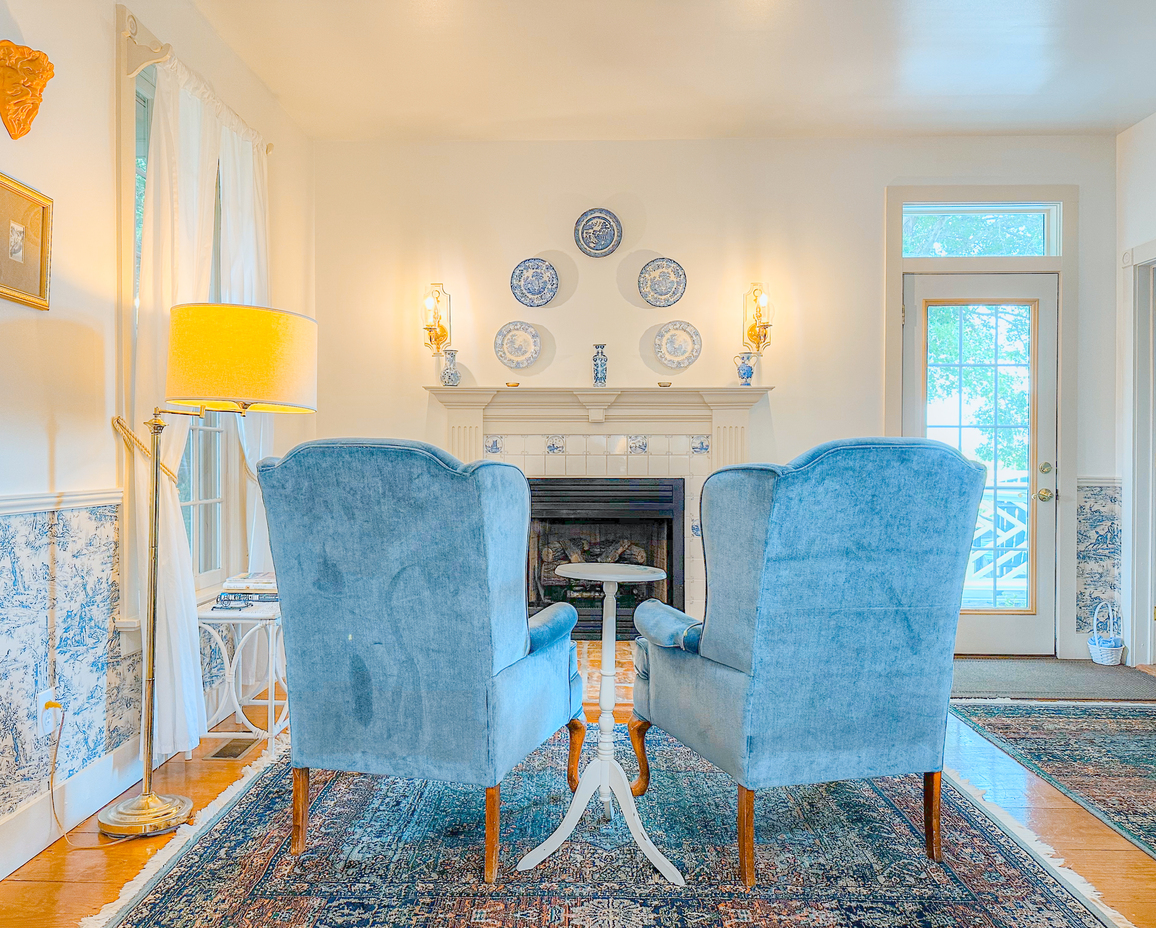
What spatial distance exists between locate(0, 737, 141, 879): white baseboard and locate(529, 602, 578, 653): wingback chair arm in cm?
136

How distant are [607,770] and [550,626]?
1.31 ft

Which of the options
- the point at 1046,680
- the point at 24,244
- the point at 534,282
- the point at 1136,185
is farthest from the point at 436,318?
the point at 1136,185

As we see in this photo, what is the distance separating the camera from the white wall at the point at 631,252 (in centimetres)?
446

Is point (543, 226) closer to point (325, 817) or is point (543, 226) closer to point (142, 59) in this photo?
point (142, 59)

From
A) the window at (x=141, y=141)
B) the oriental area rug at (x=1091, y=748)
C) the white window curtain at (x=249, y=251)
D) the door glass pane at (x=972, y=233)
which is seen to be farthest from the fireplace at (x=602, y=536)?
the window at (x=141, y=141)

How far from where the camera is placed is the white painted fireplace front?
4.45 metres

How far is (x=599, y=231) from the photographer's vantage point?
4.51 meters

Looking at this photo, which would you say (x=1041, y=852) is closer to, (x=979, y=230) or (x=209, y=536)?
(x=209, y=536)

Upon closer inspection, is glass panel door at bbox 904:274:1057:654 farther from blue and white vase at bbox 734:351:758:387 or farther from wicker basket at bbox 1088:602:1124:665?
blue and white vase at bbox 734:351:758:387

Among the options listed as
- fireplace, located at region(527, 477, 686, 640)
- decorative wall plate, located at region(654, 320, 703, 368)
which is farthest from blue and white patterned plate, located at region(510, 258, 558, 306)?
fireplace, located at region(527, 477, 686, 640)

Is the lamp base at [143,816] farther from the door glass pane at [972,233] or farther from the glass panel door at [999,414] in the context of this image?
the door glass pane at [972,233]

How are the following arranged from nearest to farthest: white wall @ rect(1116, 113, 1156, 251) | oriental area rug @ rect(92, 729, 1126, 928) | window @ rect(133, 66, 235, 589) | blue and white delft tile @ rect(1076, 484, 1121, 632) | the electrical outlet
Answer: oriental area rug @ rect(92, 729, 1126, 928)
the electrical outlet
window @ rect(133, 66, 235, 589)
white wall @ rect(1116, 113, 1156, 251)
blue and white delft tile @ rect(1076, 484, 1121, 632)

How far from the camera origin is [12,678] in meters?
1.98

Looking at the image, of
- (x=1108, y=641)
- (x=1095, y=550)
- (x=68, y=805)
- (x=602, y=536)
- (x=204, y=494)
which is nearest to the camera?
(x=68, y=805)
